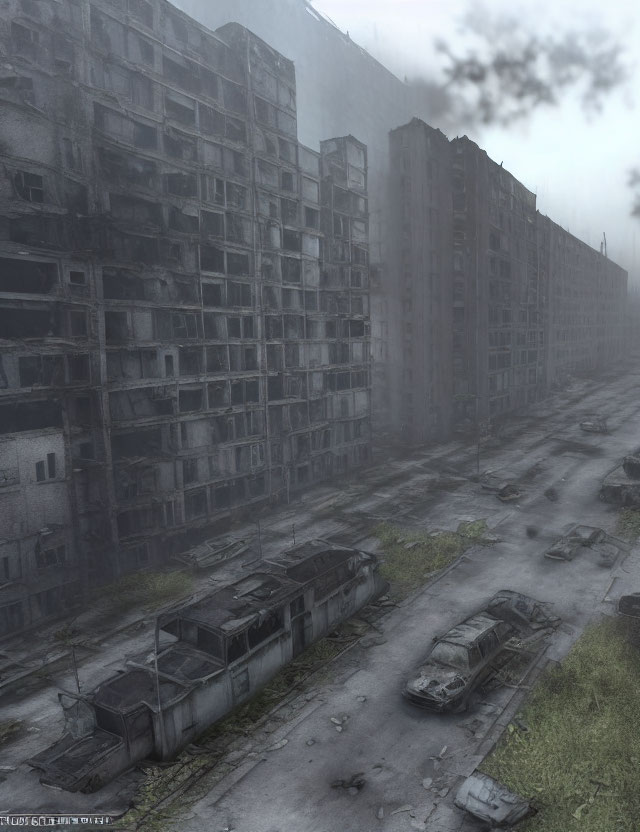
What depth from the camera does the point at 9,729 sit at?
1566cm

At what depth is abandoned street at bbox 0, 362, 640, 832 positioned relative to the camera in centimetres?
1254

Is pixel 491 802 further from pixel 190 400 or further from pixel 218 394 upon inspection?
pixel 218 394

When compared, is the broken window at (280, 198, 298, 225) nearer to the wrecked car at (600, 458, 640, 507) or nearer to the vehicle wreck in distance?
the vehicle wreck in distance

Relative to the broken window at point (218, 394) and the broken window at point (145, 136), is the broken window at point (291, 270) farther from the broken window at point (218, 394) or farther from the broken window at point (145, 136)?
the broken window at point (145, 136)

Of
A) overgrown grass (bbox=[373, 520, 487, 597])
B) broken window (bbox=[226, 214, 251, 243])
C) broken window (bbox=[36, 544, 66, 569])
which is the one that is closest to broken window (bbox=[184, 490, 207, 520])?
broken window (bbox=[36, 544, 66, 569])

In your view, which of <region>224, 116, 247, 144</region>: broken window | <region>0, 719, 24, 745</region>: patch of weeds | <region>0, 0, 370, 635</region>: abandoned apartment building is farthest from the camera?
<region>224, 116, 247, 144</region>: broken window

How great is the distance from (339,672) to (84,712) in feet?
23.2

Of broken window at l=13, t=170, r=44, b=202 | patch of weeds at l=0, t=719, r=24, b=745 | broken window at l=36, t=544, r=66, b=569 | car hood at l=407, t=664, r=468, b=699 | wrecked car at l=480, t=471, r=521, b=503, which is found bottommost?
patch of weeds at l=0, t=719, r=24, b=745

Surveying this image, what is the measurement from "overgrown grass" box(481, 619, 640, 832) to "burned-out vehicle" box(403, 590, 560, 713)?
1402 mm

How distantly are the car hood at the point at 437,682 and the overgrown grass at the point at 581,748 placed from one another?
1.63 m

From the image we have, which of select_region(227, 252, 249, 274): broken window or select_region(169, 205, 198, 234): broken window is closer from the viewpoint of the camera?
select_region(169, 205, 198, 234): broken window

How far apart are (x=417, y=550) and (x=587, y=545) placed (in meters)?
7.41

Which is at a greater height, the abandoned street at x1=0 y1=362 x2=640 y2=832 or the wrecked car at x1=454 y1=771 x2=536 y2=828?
the wrecked car at x1=454 y1=771 x2=536 y2=828

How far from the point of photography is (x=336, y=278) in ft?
135
